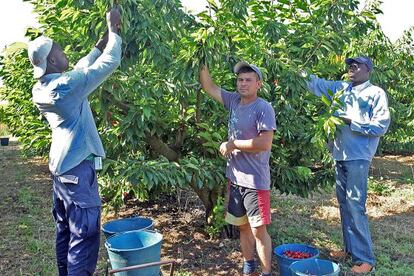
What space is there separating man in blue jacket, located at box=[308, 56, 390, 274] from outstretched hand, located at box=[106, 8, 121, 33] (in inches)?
76.5

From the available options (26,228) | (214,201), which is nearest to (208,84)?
(214,201)

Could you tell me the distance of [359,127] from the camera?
11.8 ft

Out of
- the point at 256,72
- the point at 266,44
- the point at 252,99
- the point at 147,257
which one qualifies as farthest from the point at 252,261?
the point at 266,44

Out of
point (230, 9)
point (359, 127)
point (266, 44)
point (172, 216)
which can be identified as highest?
point (230, 9)

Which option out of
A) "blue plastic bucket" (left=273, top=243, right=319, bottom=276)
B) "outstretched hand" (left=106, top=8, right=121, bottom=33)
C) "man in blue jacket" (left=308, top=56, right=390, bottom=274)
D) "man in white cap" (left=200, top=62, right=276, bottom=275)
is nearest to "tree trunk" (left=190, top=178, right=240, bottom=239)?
"blue plastic bucket" (left=273, top=243, right=319, bottom=276)

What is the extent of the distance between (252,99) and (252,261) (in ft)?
4.43

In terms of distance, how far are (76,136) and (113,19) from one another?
2.47 ft

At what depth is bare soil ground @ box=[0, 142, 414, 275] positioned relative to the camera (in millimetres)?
3969

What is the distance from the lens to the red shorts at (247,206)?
10.5 feet

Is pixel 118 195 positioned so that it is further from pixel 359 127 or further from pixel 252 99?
pixel 359 127

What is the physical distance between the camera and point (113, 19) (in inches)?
102

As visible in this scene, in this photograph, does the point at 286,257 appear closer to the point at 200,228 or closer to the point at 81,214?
the point at 200,228

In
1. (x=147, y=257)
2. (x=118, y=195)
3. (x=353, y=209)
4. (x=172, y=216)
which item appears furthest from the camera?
(x=172, y=216)

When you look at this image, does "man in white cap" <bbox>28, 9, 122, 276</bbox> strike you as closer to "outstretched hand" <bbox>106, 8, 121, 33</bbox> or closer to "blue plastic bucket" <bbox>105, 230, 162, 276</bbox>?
"outstretched hand" <bbox>106, 8, 121, 33</bbox>
